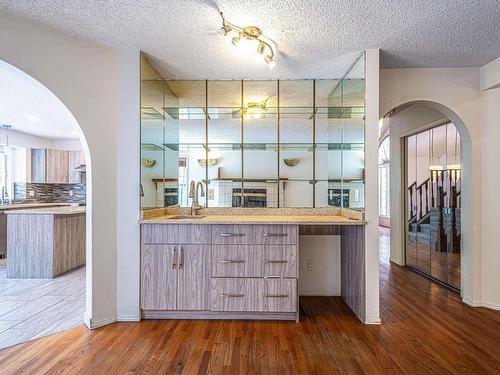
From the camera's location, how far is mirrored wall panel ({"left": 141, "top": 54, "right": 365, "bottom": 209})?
3311 mm

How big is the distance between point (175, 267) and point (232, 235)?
599 millimetres

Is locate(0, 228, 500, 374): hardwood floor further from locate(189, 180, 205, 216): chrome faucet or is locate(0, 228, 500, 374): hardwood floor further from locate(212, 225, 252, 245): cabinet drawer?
locate(189, 180, 205, 216): chrome faucet

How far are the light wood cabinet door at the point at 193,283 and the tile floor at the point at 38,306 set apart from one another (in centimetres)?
97

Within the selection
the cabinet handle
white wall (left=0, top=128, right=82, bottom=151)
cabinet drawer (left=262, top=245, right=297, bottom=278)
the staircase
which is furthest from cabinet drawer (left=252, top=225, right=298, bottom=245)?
white wall (left=0, top=128, right=82, bottom=151)

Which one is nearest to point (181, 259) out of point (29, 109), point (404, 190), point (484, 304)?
point (484, 304)

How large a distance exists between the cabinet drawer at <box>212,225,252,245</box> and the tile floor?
4.84 ft

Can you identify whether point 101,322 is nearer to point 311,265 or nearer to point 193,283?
point 193,283

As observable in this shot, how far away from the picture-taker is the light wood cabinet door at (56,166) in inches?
265

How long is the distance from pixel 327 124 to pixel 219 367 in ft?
9.01

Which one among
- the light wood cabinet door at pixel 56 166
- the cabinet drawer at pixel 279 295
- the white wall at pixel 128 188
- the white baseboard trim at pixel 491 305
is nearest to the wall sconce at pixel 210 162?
the white wall at pixel 128 188

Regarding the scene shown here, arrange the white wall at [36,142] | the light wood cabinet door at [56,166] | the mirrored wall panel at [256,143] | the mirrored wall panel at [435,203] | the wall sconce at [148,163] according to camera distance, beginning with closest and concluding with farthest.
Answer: the wall sconce at [148,163], the mirrored wall panel at [256,143], the mirrored wall panel at [435,203], the white wall at [36,142], the light wood cabinet door at [56,166]

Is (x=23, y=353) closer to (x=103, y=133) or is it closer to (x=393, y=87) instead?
(x=103, y=133)

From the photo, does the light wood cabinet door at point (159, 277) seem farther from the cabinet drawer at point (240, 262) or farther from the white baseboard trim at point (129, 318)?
the cabinet drawer at point (240, 262)

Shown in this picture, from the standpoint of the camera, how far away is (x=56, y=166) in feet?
22.4
